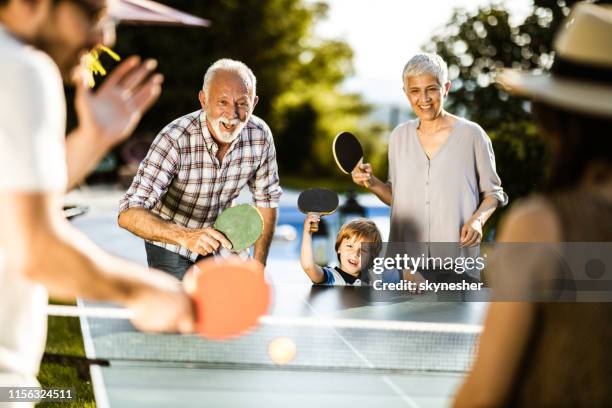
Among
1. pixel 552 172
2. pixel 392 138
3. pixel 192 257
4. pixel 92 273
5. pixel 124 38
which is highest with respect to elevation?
pixel 552 172

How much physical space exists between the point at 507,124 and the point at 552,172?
10406 millimetres

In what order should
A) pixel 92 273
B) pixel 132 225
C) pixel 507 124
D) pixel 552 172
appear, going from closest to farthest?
pixel 92 273
pixel 552 172
pixel 132 225
pixel 507 124

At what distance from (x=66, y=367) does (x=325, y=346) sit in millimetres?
1686

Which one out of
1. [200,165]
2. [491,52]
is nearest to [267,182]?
Result: [200,165]

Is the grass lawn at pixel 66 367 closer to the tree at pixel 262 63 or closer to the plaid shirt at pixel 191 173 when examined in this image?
the plaid shirt at pixel 191 173

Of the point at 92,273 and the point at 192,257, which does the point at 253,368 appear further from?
the point at 92,273

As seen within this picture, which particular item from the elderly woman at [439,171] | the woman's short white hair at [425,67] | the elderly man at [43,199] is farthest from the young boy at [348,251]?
the elderly man at [43,199]

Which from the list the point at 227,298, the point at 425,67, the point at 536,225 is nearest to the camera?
the point at 536,225

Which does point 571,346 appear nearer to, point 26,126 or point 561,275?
point 561,275

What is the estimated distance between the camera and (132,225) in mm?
4672

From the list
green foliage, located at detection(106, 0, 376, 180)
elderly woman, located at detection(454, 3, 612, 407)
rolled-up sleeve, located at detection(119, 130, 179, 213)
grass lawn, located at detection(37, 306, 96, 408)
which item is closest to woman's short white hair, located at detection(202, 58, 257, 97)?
rolled-up sleeve, located at detection(119, 130, 179, 213)

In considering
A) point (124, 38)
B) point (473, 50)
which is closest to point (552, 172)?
point (473, 50)

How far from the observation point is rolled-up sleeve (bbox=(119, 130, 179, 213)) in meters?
4.76

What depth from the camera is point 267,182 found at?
5.23 meters
